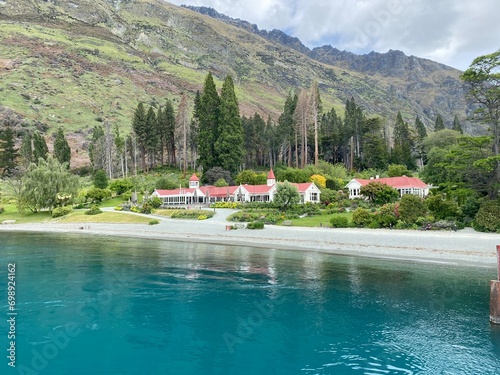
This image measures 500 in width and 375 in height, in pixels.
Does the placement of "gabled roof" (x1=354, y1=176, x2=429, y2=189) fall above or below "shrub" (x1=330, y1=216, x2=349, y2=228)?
above

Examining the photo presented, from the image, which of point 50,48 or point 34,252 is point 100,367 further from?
point 50,48

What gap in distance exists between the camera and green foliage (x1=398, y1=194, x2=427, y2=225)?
125 ft

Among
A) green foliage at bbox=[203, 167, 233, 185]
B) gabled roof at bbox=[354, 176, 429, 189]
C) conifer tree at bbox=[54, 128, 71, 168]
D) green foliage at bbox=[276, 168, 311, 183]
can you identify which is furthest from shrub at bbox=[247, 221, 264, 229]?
conifer tree at bbox=[54, 128, 71, 168]

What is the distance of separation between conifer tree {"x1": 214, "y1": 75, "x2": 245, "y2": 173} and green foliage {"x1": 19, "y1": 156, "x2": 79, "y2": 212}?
99.0 feet

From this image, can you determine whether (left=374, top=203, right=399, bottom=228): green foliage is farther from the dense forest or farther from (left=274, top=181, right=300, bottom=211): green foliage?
the dense forest

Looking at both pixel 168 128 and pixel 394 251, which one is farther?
pixel 168 128

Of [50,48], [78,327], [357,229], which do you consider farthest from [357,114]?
[50,48]

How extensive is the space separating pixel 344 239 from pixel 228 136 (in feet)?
155

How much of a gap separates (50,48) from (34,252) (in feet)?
522

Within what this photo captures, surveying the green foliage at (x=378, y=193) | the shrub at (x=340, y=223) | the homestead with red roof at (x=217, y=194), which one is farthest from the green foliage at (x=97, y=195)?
the green foliage at (x=378, y=193)

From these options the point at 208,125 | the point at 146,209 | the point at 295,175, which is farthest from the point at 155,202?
the point at 295,175

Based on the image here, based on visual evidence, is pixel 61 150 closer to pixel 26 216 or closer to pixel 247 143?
pixel 26 216

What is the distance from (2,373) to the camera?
10.9m

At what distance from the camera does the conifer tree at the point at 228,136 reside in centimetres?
7712
